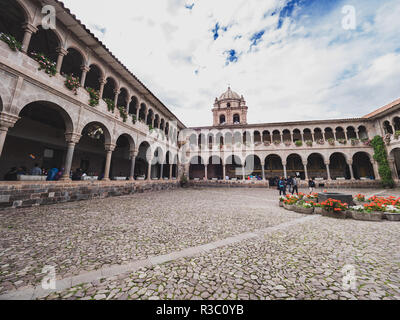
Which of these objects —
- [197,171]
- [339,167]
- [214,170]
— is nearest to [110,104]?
[197,171]

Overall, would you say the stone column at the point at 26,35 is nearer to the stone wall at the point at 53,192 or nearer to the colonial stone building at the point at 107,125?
the colonial stone building at the point at 107,125

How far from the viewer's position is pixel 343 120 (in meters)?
22.4

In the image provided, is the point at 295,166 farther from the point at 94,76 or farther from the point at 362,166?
the point at 94,76

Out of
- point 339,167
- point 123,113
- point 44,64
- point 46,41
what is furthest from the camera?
point 339,167

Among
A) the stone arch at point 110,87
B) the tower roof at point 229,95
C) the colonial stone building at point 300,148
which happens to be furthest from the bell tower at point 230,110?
the stone arch at point 110,87

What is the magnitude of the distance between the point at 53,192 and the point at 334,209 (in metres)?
12.9

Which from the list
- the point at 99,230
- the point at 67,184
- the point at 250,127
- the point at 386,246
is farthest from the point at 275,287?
the point at 250,127

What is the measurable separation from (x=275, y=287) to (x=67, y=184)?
10321mm

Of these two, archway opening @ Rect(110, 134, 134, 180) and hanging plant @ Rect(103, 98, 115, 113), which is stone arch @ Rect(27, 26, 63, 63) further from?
archway opening @ Rect(110, 134, 134, 180)

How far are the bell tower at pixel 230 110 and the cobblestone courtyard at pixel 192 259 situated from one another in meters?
27.5

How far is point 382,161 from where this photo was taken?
19.6 m

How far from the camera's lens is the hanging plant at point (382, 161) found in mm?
19188

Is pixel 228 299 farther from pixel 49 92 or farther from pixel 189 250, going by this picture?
pixel 49 92

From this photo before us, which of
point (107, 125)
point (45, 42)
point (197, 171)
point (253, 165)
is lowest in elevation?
point (197, 171)
